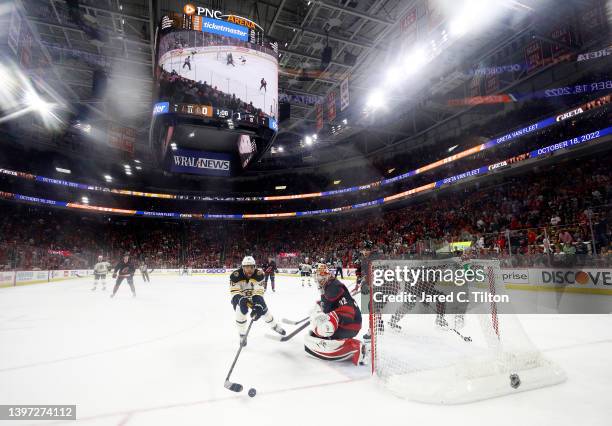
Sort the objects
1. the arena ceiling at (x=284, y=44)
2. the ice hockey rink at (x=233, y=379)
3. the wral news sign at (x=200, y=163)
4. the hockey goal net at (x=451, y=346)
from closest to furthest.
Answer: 1. the ice hockey rink at (x=233, y=379)
2. the hockey goal net at (x=451, y=346)
3. the arena ceiling at (x=284, y=44)
4. the wral news sign at (x=200, y=163)

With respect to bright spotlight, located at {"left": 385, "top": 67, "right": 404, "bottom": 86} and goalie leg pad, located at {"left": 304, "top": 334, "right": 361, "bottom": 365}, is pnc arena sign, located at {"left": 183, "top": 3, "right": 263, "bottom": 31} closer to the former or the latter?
bright spotlight, located at {"left": 385, "top": 67, "right": 404, "bottom": 86}

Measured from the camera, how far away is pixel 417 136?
28328 mm

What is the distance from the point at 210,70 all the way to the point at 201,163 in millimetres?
4715

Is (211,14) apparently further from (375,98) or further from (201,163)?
(375,98)

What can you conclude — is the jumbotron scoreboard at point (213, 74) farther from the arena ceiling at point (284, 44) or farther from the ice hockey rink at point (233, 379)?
the ice hockey rink at point (233, 379)

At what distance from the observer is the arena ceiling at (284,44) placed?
44.5 ft

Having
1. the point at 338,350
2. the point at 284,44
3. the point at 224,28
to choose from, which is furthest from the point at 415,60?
the point at 338,350

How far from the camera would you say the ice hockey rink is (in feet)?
8.89

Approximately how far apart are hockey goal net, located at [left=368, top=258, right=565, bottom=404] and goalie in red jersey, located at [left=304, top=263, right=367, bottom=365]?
10.2 inches

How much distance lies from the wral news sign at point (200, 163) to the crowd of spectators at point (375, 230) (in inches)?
297

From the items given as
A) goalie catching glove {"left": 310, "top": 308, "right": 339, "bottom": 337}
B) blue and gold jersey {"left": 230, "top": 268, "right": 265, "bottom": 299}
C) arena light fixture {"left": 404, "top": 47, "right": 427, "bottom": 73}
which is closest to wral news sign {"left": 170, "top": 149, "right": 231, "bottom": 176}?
arena light fixture {"left": 404, "top": 47, "right": 427, "bottom": 73}

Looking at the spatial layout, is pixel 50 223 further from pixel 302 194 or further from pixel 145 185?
pixel 302 194

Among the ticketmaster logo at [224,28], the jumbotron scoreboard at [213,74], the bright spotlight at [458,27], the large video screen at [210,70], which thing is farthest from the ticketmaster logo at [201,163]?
the bright spotlight at [458,27]

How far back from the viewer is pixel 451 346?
4801mm
